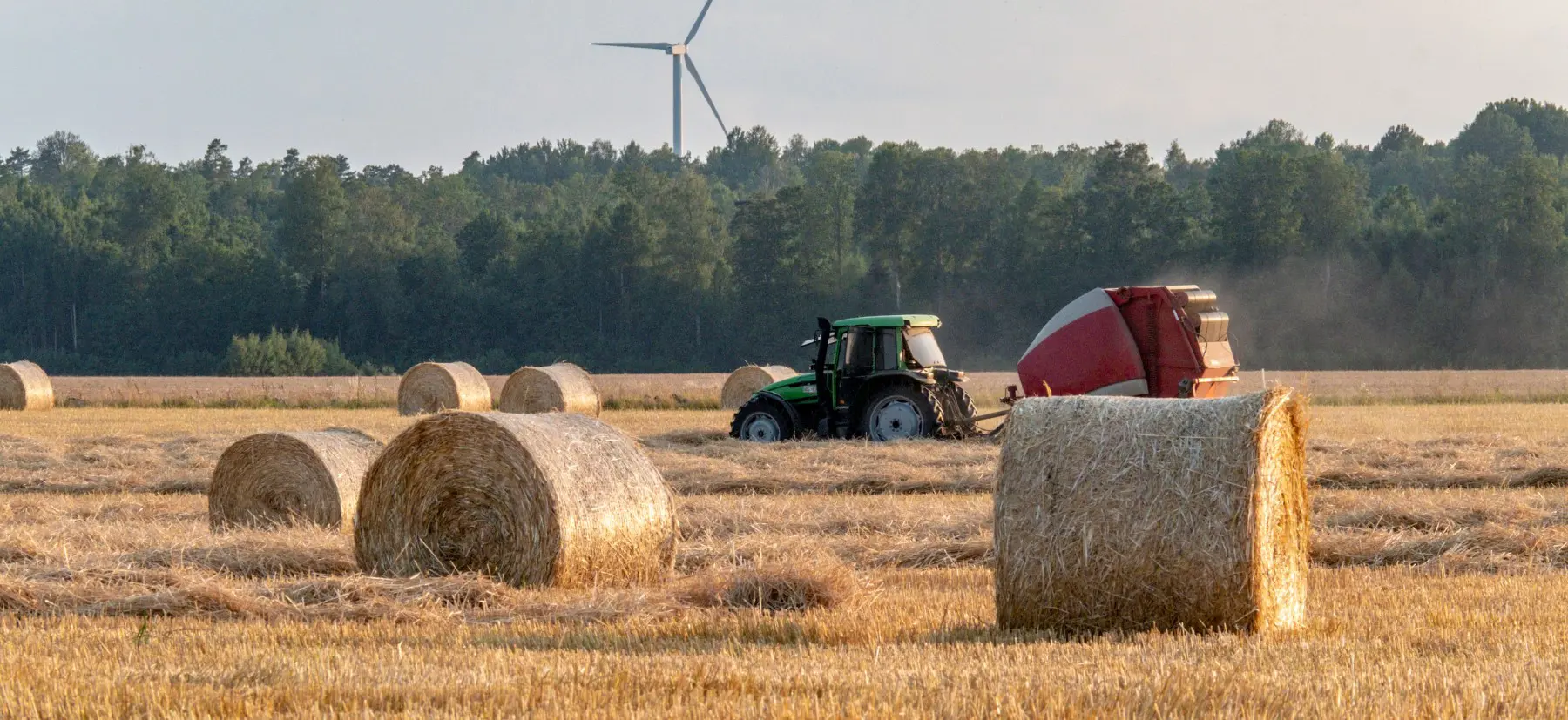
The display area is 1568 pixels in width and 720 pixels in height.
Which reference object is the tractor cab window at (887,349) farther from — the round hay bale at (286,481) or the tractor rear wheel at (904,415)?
the round hay bale at (286,481)

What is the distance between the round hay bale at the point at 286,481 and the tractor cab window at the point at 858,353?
829 centimetres

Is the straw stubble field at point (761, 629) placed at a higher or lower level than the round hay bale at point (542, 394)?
lower

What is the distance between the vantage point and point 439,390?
30.2 meters

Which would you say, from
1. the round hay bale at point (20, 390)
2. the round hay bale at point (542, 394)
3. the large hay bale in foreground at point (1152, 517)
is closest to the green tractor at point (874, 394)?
the round hay bale at point (542, 394)

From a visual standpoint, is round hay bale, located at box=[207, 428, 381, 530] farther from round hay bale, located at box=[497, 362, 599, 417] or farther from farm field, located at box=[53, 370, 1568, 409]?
farm field, located at box=[53, 370, 1568, 409]

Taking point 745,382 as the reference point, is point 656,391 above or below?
below

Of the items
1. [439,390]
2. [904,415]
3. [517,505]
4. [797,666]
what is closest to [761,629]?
[797,666]

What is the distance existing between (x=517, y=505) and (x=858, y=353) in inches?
438

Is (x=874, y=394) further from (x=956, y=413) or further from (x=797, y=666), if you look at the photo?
(x=797, y=666)

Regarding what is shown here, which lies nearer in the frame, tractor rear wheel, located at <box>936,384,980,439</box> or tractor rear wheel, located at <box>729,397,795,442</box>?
tractor rear wheel, located at <box>936,384,980,439</box>

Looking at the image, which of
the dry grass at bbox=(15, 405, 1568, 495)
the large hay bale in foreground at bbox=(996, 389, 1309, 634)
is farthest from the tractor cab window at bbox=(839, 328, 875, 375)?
the large hay bale in foreground at bbox=(996, 389, 1309, 634)

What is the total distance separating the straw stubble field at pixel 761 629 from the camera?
222 inches

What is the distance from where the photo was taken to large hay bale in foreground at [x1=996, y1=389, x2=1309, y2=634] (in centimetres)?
712

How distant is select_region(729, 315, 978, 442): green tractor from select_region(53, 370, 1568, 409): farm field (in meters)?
12.0
